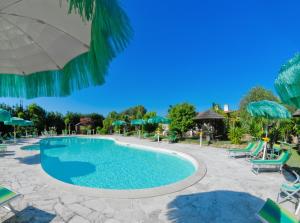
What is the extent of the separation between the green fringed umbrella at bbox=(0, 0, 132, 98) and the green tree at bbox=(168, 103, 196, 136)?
16.8m

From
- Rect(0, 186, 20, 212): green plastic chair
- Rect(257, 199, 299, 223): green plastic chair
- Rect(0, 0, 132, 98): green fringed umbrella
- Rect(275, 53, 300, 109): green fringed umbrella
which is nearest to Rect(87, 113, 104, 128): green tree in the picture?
Rect(0, 186, 20, 212): green plastic chair

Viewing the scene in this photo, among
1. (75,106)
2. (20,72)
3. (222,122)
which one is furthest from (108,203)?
(75,106)

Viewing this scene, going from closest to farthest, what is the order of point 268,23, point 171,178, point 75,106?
point 171,178, point 268,23, point 75,106

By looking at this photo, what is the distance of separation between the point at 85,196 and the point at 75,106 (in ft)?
123

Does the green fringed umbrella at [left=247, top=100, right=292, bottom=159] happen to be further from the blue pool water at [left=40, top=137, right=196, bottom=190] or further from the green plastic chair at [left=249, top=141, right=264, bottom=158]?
the blue pool water at [left=40, top=137, right=196, bottom=190]

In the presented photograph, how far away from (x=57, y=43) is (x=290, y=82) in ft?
10.1

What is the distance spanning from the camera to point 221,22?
22.0 meters

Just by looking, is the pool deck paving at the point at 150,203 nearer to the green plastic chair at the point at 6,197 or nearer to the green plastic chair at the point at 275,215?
the green plastic chair at the point at 6,197

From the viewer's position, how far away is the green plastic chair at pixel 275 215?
279cm

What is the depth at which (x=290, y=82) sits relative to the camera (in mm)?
2576

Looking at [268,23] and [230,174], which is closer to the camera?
[230,174]

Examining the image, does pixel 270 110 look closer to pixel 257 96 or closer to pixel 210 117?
pixel 210 117

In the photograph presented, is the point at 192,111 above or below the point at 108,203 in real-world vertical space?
above

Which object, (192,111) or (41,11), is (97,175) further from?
(192,111)
